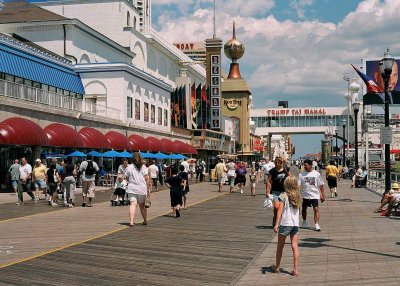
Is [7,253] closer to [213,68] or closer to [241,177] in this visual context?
[241,177]

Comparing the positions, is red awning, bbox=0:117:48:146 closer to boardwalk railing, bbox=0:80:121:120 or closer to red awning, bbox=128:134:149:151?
boardwalk railing, bbox=0:80:121:120

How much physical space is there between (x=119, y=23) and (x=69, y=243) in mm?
53806

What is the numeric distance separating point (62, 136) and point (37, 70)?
740 cm

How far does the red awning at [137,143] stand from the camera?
42.3m

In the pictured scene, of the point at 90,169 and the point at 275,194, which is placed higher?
the point at 90,169

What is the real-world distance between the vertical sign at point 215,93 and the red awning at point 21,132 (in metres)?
52.7

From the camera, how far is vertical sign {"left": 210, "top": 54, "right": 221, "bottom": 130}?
79.2m

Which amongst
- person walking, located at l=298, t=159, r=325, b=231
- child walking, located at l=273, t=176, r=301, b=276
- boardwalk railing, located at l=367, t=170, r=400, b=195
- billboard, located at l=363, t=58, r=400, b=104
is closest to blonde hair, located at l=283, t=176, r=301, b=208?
child walking, located at l=273, t=176, r=301, b=276

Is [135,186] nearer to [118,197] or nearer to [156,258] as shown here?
[156,258]

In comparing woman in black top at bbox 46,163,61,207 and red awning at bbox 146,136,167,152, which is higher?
red awning at bbox 146,136,167,152

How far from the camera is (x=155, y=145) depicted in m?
48.5

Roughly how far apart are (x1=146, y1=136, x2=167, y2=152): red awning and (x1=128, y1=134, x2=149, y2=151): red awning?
99 centimetres

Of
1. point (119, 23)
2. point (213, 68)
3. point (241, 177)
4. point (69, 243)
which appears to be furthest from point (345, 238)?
point (213, 68)

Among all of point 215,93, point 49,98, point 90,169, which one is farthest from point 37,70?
point 215,93
